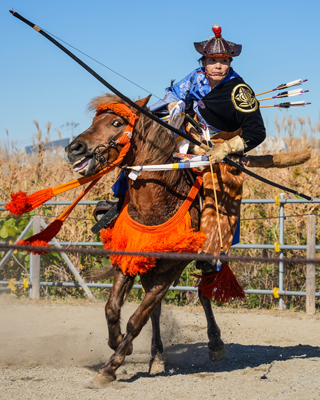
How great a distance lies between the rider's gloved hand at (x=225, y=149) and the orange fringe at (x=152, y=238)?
38cm

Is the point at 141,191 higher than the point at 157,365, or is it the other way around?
the point at 141,191

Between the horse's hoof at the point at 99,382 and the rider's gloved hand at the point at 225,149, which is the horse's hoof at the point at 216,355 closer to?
the horse's hoof at the point at 99,382

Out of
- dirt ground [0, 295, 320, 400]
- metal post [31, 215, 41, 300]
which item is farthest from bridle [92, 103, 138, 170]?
metal post [31, 215, 41, 300]

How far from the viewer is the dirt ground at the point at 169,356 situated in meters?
3.57

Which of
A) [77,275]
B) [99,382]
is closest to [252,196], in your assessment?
[77,275]

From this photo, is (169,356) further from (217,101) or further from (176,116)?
(217,101)

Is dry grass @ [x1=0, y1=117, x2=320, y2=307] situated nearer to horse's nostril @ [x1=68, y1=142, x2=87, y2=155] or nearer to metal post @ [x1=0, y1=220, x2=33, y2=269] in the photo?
metal post @ [x1=0, y1=220, x2=33, y2=269]

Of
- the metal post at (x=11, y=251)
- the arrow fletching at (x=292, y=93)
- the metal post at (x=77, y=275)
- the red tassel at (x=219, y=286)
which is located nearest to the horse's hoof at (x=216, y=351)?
the red tassel at (x=219, y=286)

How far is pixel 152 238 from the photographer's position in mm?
3662

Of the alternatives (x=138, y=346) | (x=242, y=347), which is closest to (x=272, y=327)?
(x=242, y=347)

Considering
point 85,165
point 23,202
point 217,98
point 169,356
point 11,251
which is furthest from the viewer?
point 11,251

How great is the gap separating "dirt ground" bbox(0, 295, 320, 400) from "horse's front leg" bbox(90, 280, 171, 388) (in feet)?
0.27

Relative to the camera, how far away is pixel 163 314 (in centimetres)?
643

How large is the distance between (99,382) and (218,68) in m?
2.64
